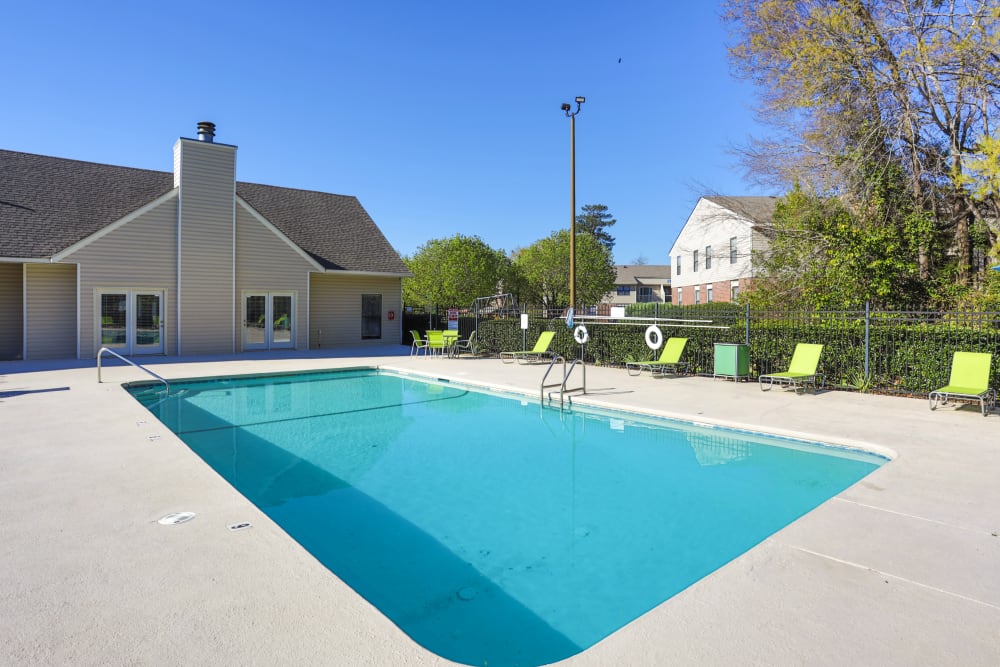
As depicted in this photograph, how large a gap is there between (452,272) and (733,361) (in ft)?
69.2

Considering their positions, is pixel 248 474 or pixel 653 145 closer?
pixel 248 474

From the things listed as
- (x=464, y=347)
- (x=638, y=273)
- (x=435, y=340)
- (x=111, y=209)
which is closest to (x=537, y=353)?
(x=435, y=340)

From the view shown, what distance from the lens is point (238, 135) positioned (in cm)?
1766

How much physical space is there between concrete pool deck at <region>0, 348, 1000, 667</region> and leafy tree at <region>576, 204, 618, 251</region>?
224 feet

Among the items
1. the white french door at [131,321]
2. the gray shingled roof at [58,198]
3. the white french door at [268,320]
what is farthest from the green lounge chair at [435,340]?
the gray shingled roof at [58,198]

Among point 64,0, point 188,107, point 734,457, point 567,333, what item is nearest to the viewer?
point 734,457

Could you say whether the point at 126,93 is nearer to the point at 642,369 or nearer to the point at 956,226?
the point at 642,369

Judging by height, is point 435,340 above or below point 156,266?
below

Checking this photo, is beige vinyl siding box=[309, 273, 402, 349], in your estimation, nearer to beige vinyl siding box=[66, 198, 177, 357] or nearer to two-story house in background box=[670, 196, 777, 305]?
beige vinyl siding box=[66, 198, 177, 357]

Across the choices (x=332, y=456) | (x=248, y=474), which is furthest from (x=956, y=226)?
(x=248, y=474)

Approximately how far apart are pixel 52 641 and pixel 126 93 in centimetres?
1437

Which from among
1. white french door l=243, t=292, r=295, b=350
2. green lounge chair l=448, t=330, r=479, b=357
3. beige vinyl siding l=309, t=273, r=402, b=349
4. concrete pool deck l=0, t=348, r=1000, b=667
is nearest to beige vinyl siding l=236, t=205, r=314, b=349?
white french door l=243, t=292, r=295, b=350

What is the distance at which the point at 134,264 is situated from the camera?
1591cm

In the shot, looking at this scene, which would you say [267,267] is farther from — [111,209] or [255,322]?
[111,209]
